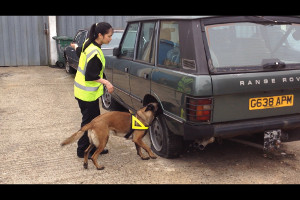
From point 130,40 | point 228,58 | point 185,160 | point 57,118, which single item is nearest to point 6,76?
point 57,118

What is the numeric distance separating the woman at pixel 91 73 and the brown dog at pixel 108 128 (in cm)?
24

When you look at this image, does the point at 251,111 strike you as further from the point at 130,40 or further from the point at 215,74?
the point at 130,40

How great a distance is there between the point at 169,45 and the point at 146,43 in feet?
2.11

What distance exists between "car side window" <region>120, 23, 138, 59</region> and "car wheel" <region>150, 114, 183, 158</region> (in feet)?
4.11

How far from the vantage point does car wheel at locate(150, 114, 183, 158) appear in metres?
3.96

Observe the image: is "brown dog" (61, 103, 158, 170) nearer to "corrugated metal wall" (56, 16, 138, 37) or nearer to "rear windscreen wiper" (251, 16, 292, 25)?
"rear windscreen wiper" (251, 16, 292, 25)

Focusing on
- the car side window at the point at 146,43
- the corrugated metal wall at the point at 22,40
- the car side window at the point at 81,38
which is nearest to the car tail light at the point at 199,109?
the car side window at the point at 146,43

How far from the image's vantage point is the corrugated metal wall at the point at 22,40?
1245cm

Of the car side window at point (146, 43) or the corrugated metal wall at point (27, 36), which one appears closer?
Result: the car side window at point (146, 43)

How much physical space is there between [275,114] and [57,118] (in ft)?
13.5

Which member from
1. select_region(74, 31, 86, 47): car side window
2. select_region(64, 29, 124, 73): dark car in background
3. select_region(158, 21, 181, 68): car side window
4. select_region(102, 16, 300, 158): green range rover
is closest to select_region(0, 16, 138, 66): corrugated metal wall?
select_region(64, 29, 124, 73): dark car in background

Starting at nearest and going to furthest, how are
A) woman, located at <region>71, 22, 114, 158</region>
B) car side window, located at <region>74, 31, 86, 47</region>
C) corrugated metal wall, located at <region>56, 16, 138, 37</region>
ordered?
1. woman, located at <region>71, 22, 114, 158</region>
2. car side window, located at <region>74, 31, 86, 47</region>
3. corrugated metal wall, located at <region>56, 16, 138, 37</region>

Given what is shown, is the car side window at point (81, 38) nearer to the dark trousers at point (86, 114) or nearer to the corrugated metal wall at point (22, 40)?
the corrugated metal wall at point (22, 40)

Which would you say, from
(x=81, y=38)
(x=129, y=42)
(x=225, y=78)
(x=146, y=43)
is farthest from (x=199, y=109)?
(x=81, y=38)
